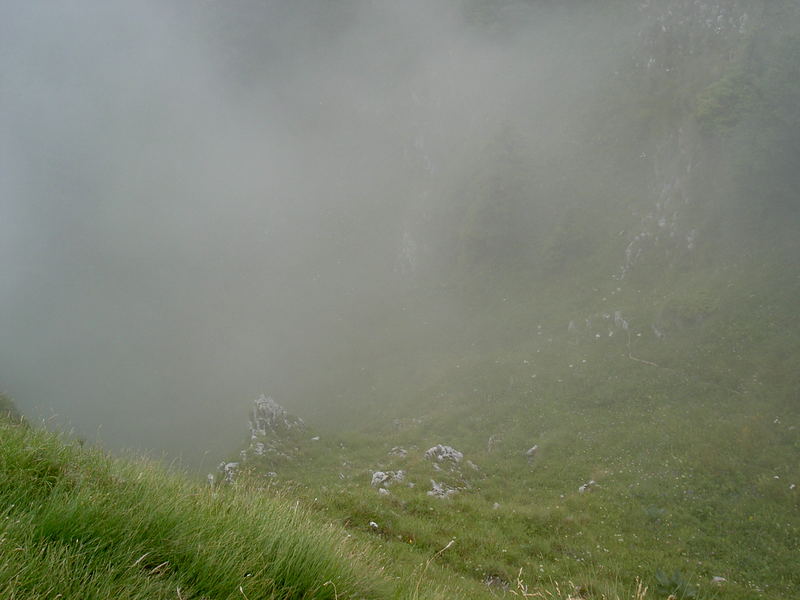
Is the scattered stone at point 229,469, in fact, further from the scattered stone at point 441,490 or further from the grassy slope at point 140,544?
the grassy slope at point 140,544

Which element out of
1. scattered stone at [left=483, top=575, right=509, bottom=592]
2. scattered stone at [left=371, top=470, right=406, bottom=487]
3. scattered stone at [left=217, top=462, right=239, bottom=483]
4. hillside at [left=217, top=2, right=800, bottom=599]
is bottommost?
scattered stone at [left=483, top=575, right=509, bottom=592]

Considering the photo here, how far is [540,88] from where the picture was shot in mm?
66000

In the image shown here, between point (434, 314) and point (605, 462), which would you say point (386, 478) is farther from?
point (434, 314)

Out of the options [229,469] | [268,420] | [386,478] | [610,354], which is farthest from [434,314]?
[386,478]

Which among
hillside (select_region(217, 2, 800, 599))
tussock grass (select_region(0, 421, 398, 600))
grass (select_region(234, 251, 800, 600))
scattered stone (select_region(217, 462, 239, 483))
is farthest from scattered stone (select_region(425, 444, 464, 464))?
tussock grass (select_region(0, 421, 398, 600))

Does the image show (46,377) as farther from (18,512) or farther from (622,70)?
(622,70)

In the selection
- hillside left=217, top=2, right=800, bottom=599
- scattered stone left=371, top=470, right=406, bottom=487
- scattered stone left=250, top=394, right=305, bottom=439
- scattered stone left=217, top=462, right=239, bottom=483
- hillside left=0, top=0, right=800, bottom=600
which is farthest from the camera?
scattered stone left=250, top=394, right=305, bottom=439

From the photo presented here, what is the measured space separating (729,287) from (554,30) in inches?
2381

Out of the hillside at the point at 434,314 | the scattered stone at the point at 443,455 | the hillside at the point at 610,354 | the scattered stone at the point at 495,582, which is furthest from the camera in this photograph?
the scattered stone at the point at 443,455

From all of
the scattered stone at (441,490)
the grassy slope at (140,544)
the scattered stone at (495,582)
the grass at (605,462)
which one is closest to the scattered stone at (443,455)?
the grass at (605,462)

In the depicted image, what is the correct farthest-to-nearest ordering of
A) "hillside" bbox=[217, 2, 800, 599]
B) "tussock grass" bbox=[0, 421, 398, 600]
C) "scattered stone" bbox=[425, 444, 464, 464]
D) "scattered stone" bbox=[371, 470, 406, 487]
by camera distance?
"scattered stone" bbox=[425, 444, 464, 464] < "scattered stone" bbox=[371, 470, 406, 487] < "hillside" bbox=[217, 2, 800, 599] < "tussock grass" bbox=[0, 421, 398, 600]

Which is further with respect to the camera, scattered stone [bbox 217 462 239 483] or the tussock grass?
scattered stone [bbox 217 462 239 483]

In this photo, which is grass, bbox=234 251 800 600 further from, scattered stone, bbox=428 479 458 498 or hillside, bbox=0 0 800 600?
scattered stone, bbox=428 479 458 498

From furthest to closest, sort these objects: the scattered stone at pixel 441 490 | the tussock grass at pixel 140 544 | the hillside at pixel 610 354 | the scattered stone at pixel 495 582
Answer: the scattered stone at pixel 441 490 → the hillside at pixel 610 354 → the scattered stone at pixel 495 582 → the tussock grass at pixel 140 544
